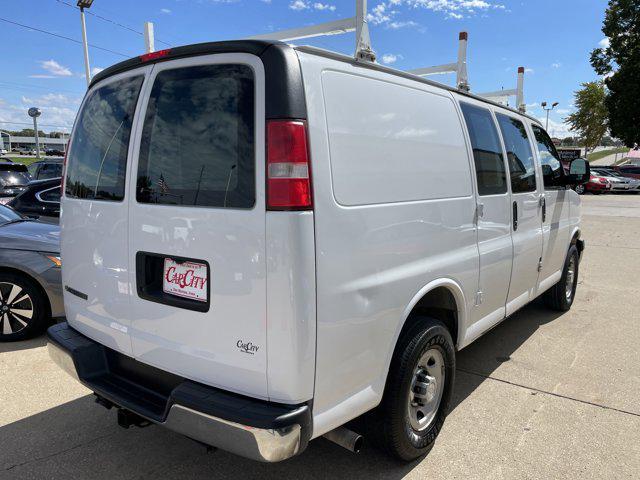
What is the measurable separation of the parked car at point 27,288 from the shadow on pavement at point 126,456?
59.6 inches

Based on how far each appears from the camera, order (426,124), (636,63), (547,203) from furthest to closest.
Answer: (636,63), (547,203), (426,124)

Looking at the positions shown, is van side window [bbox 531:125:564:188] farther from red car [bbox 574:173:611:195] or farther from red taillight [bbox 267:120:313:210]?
red car [bbox 574:173:611:195]

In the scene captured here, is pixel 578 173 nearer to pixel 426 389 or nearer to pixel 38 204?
pixel 426 389

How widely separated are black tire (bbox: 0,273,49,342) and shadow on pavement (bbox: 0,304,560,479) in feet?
5.01

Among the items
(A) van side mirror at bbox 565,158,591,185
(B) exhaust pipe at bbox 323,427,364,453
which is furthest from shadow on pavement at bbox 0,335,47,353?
(A) van side mirror at bbox 565,158,591,185

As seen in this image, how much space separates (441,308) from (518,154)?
5.82ft

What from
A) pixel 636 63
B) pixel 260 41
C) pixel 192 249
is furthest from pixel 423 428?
pixel 636 63

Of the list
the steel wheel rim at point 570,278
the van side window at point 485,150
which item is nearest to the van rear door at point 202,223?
the van side window at point 485,150

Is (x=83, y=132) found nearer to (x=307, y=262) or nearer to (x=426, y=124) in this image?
(x=307, y=262)

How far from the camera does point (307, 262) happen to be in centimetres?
191

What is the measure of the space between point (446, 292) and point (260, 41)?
1.82 metres

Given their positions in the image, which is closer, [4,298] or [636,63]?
[4,298]

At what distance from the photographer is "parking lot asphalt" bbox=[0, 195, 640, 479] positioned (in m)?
2.72

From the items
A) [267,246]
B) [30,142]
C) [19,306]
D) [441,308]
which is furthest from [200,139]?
[30,142]
